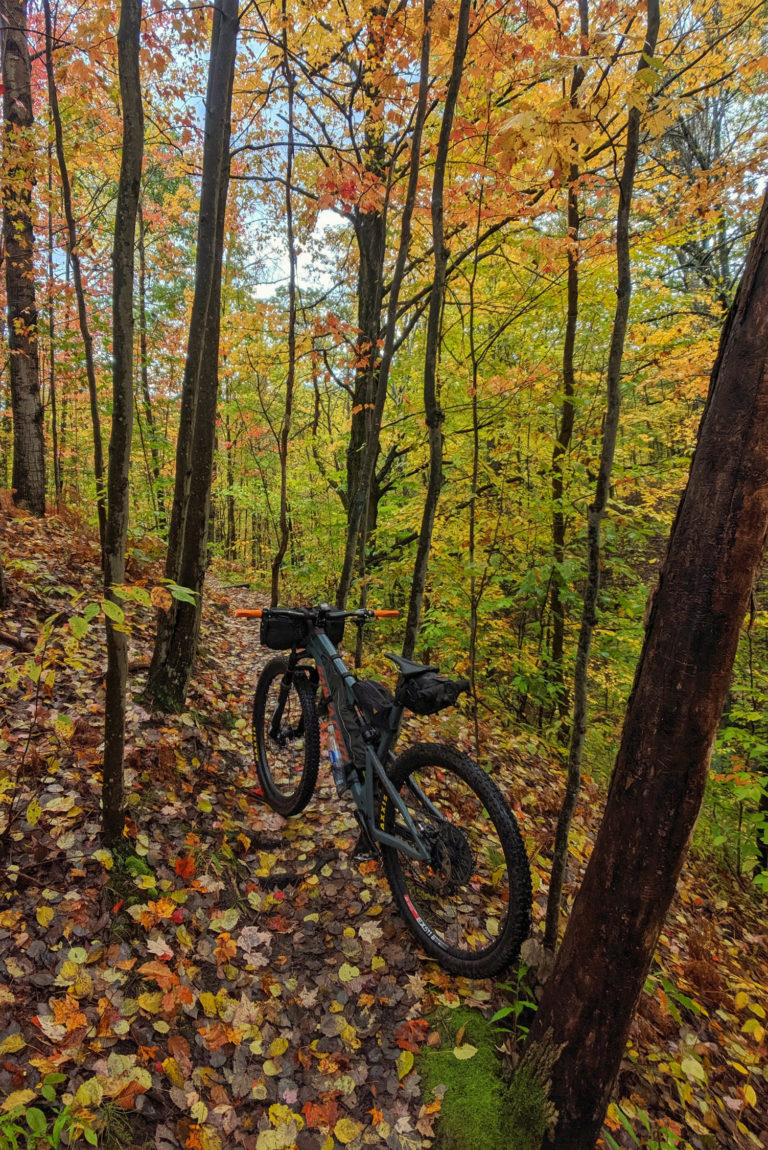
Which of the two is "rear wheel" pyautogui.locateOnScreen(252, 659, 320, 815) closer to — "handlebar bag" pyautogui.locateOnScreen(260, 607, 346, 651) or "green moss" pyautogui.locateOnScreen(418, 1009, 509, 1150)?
"handlebar bag" pyautogui.locateOnScreen(260, 607, 346, 651)

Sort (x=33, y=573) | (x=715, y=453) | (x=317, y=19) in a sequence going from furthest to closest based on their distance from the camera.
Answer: (x=317, y=19) → (x=33, y=573) → (x=715, y=453)

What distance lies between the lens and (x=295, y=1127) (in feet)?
6.19

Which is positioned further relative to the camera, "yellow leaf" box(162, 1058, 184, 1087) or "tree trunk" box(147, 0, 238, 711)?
"tree trunk" box(147, 0, 238, 711)

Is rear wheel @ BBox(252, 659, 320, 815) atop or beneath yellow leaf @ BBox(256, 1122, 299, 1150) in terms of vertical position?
atop

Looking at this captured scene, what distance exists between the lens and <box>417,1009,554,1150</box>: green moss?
5.81 ft

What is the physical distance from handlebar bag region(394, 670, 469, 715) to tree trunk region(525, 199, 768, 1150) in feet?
2.87

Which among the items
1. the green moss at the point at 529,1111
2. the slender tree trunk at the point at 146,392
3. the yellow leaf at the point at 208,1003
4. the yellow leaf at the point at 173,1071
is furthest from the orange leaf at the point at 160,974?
the slender tree trunk at the point at 146,392

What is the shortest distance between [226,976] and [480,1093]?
123 cm

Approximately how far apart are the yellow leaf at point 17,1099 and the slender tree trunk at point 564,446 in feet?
16.7

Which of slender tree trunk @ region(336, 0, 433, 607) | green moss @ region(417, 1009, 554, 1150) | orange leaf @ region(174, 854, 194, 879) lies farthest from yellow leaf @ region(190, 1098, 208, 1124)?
slender tree trunk @ region(336, 0, 433, 607)

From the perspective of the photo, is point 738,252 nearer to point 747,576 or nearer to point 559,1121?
point 747,576

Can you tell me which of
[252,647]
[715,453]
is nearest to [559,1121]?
[715,453]

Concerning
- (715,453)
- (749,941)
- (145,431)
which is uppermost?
Result: (145,431)

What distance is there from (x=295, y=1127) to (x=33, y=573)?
16.4 feet
